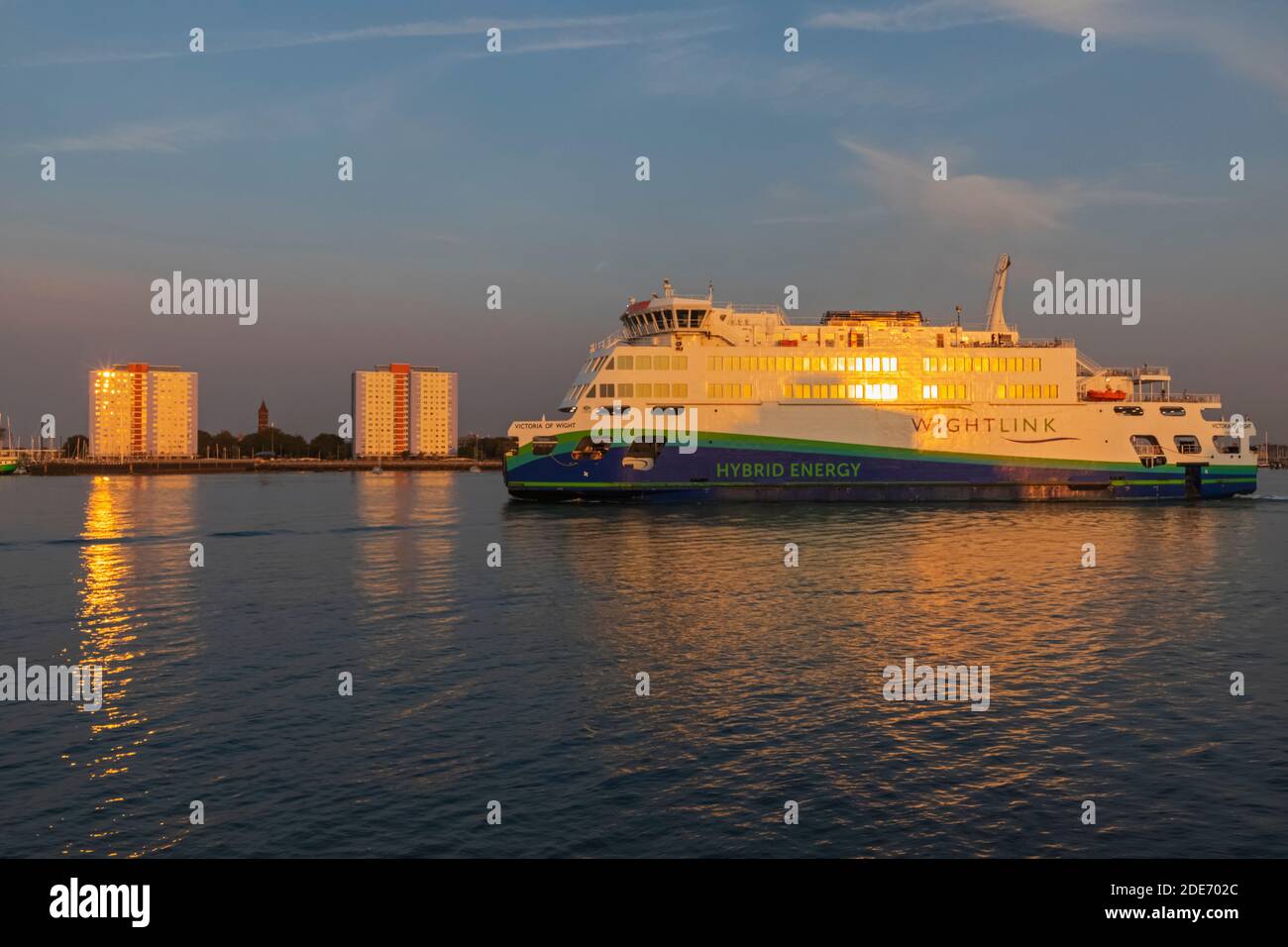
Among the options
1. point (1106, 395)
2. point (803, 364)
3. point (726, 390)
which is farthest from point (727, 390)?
point (1106, 395)

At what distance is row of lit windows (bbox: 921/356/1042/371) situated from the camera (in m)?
65.3

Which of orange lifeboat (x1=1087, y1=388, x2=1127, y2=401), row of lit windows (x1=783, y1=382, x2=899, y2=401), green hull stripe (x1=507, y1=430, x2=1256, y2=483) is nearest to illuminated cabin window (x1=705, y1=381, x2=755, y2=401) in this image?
green hull stripe (x1=507, y1=430, x2=1256, y2=483)

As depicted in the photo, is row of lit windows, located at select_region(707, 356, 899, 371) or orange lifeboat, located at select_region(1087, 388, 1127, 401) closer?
row of lit windows, located at select_region(707, 356, 899, 371)

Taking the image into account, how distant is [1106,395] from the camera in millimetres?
65938

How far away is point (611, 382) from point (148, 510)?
127ft

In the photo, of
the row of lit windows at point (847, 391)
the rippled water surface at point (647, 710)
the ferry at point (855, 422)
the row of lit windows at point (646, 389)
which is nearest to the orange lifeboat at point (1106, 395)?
the ferry at point (855, 422)

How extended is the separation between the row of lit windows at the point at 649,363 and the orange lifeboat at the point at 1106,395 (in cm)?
3007

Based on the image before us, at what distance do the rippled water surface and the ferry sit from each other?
82.6 ft

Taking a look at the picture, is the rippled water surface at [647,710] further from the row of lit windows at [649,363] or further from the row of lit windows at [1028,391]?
the row of lit windows at [1028,391]

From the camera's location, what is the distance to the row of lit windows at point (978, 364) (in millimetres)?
65312

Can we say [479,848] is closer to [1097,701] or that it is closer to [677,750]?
[677,750]

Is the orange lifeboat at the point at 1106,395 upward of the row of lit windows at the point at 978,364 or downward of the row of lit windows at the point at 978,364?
downward

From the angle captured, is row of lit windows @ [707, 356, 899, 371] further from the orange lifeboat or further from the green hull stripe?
the orange lifeboat

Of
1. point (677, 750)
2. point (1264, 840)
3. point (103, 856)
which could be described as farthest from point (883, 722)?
point (103, 856)
